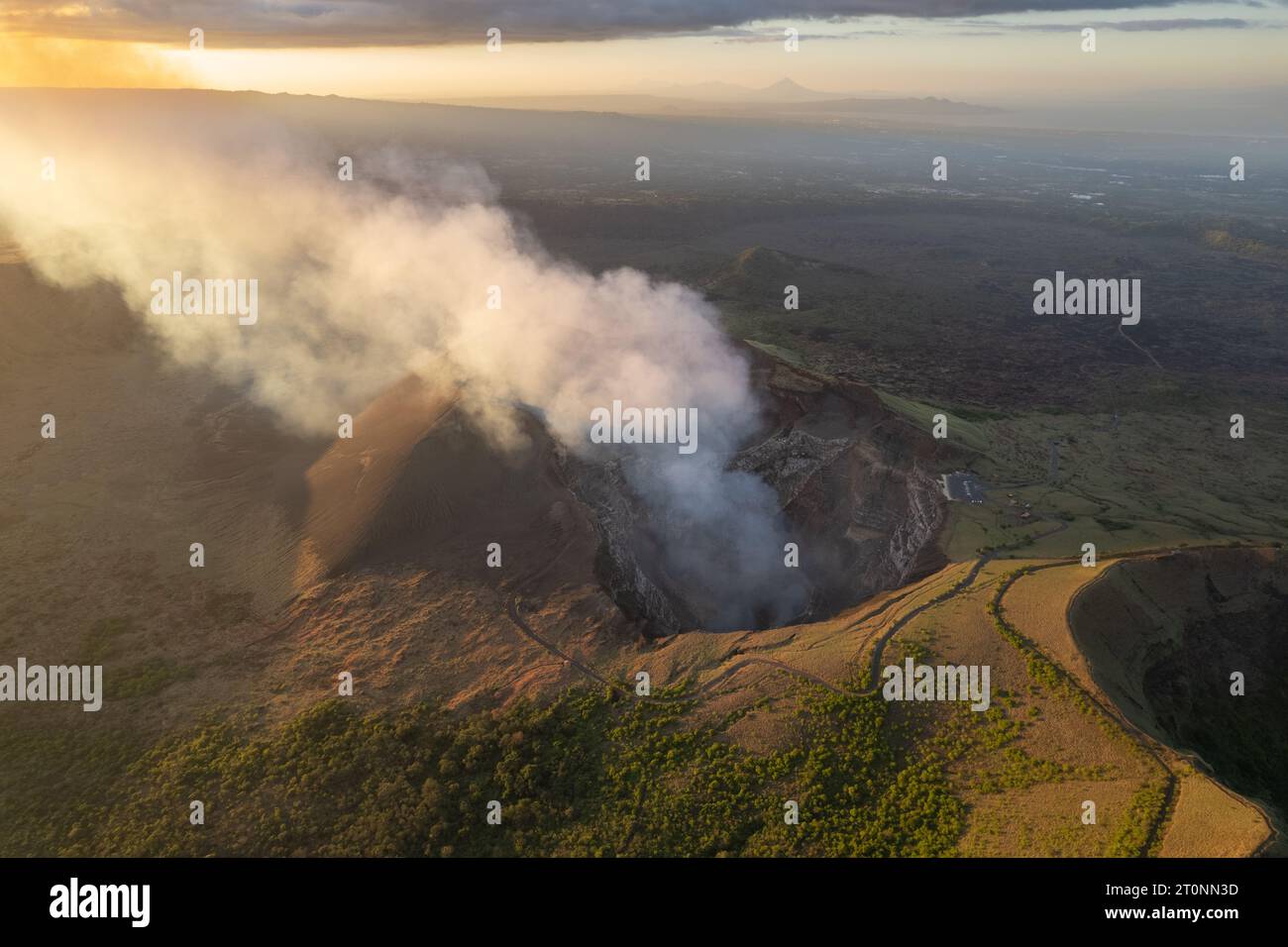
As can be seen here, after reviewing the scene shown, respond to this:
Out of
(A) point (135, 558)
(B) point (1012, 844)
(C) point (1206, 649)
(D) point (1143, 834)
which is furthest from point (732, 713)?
(A) point (135, 558)

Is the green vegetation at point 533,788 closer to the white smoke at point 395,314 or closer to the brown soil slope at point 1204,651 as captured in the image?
the brown soil slope at point 1204,651

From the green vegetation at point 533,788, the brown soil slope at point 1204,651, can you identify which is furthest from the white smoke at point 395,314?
the brown soil slope at point 1204,651

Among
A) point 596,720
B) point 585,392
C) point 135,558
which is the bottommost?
point 596,720

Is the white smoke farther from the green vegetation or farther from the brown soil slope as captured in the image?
the brown soil slope

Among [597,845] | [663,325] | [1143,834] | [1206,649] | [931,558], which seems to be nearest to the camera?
[1143,834]

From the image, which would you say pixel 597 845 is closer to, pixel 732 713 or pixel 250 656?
pixel 732 713

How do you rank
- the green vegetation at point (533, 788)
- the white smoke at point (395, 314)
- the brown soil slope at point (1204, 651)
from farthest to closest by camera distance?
the white smoke at point (395, 314) < the brown soil slope at point (1204, 651) < the green vegetation at point (533, 788)

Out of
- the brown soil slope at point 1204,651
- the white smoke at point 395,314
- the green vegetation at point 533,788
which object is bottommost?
the green vegetation at point 533,788

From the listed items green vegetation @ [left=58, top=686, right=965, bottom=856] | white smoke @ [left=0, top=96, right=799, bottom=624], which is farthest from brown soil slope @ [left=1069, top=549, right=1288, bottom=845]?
white smoke @ [left=0, top=96, right=799, bottom=624]

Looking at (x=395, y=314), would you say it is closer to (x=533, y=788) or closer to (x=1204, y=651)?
(x=533, y=788)
